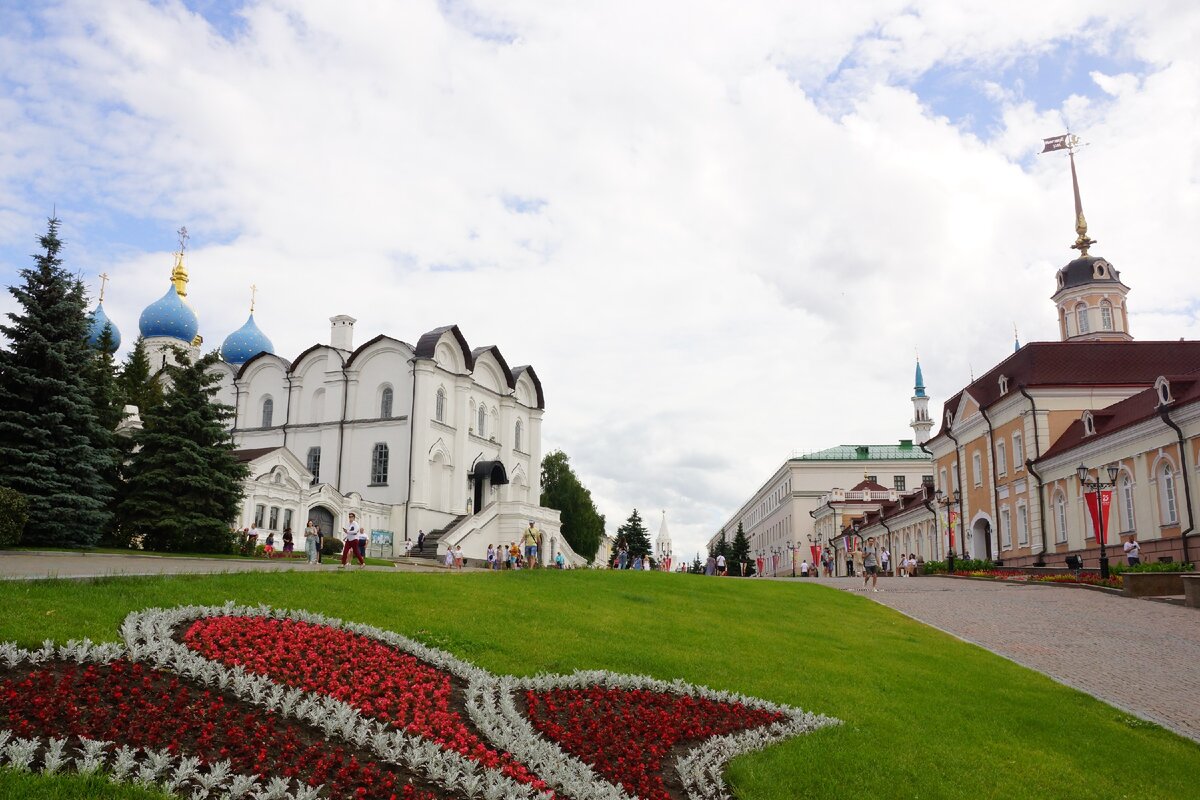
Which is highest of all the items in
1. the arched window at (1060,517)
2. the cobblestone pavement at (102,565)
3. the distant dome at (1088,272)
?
the distant dome at (1088,272)

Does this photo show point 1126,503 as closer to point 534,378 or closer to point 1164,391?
point 1164,391

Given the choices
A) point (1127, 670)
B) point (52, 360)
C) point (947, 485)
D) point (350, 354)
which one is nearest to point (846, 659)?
point (1127, 670)

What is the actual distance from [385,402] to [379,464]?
3.36 metres

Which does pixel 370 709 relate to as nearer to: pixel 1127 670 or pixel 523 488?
pixel 1127 670

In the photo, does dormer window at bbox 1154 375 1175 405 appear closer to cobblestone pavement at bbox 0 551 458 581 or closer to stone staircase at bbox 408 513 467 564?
cobblestone pavement at bbox 0 551 458 581

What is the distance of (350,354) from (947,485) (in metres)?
36.2

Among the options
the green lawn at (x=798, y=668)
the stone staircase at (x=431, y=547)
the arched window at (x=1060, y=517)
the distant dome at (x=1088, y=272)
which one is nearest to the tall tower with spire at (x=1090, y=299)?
the distant dome at (x=1088, y=272)

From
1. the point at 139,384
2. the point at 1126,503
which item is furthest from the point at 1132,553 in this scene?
the point at 139,384

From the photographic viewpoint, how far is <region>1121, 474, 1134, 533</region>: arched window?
37000mm

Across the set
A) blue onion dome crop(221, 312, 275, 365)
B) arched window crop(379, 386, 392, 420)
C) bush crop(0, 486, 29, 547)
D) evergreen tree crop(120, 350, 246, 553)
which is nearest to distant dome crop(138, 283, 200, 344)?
blue onion dome crop(221, 312, 275, 365)

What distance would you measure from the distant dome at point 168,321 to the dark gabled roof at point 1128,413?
55552 millimetres

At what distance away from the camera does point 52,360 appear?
2716cm

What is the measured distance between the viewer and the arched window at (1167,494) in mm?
34125

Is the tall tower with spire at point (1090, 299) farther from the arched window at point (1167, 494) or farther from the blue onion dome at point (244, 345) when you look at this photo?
the blue onion dome at point (244, 345)
